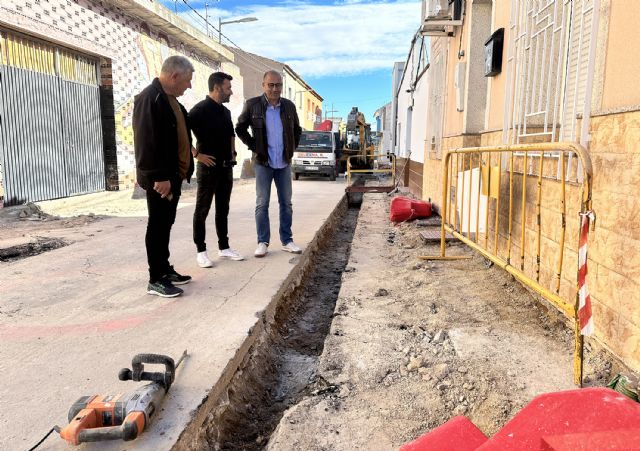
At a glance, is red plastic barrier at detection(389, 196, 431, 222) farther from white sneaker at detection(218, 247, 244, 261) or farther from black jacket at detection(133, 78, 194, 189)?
black jacket at detection(133, 78, 194, 189)

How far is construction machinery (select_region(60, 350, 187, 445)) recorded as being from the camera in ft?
5.41

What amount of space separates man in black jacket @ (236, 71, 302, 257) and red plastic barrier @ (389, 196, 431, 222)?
3.44 meters

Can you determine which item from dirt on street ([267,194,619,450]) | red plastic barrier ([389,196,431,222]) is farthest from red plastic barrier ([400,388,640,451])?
red plastic barrier ([389,196,431,222])

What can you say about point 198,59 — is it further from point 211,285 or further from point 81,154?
point 211,285

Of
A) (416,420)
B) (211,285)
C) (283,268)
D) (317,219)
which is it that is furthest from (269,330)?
(317,219)

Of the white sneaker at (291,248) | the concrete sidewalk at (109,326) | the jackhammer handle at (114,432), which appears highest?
the white sneaker at (291,248)

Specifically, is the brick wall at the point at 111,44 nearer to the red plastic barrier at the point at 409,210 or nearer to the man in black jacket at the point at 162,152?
the man in black jacket at the point at 162,152

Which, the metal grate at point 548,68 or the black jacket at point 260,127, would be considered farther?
the black jacket at point 260,127

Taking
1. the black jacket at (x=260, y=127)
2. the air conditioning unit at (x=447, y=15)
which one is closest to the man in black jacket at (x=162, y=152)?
the black jacket at (x=260, y=127)

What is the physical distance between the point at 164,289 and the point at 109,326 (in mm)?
581

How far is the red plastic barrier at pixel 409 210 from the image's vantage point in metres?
7.60

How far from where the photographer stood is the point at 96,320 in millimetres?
2963

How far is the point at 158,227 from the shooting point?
11.0ft

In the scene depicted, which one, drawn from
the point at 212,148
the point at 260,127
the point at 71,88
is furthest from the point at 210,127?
the point at 71,88
